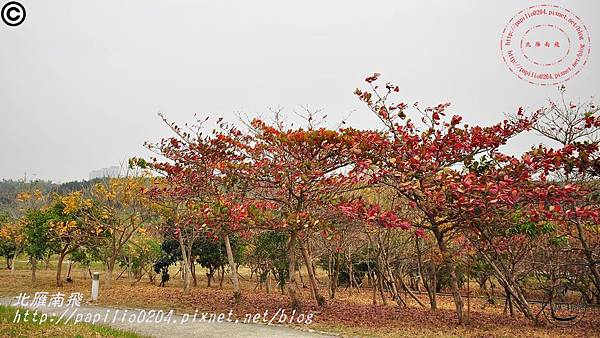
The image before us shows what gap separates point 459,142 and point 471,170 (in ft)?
2.95

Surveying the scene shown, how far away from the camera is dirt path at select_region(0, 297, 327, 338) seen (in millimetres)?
7320

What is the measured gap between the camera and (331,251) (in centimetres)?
1533

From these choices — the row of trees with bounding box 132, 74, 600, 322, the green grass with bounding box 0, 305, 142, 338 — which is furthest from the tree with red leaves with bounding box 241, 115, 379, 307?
the green grass with bounding box 0, 305, 142, 338

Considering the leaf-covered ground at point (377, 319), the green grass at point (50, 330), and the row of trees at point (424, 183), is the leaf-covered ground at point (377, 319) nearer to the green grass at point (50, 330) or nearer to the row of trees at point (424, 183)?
the row of trees at point (424, 183)

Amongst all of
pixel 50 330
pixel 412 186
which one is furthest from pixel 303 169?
pixel 50 330

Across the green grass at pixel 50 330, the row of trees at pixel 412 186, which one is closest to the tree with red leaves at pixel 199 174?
the row of trees at pixel 412 186

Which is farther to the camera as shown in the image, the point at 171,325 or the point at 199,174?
the point at 199,174

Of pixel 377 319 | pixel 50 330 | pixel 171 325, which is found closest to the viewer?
pixel 50 330

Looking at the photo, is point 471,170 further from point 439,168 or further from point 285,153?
point 285,153

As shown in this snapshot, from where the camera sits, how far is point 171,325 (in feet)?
26.5

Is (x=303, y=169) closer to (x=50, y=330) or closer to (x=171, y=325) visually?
(x=171, y=325)

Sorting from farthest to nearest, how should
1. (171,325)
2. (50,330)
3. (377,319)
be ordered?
(377,319), (171,325), (50,330)

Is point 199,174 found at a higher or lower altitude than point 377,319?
higher

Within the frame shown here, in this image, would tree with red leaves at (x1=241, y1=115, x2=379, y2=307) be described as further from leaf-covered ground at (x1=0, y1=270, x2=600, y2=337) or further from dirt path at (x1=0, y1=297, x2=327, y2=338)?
dirt path at (x1=0, y1=297, x2=327, y2=338)
